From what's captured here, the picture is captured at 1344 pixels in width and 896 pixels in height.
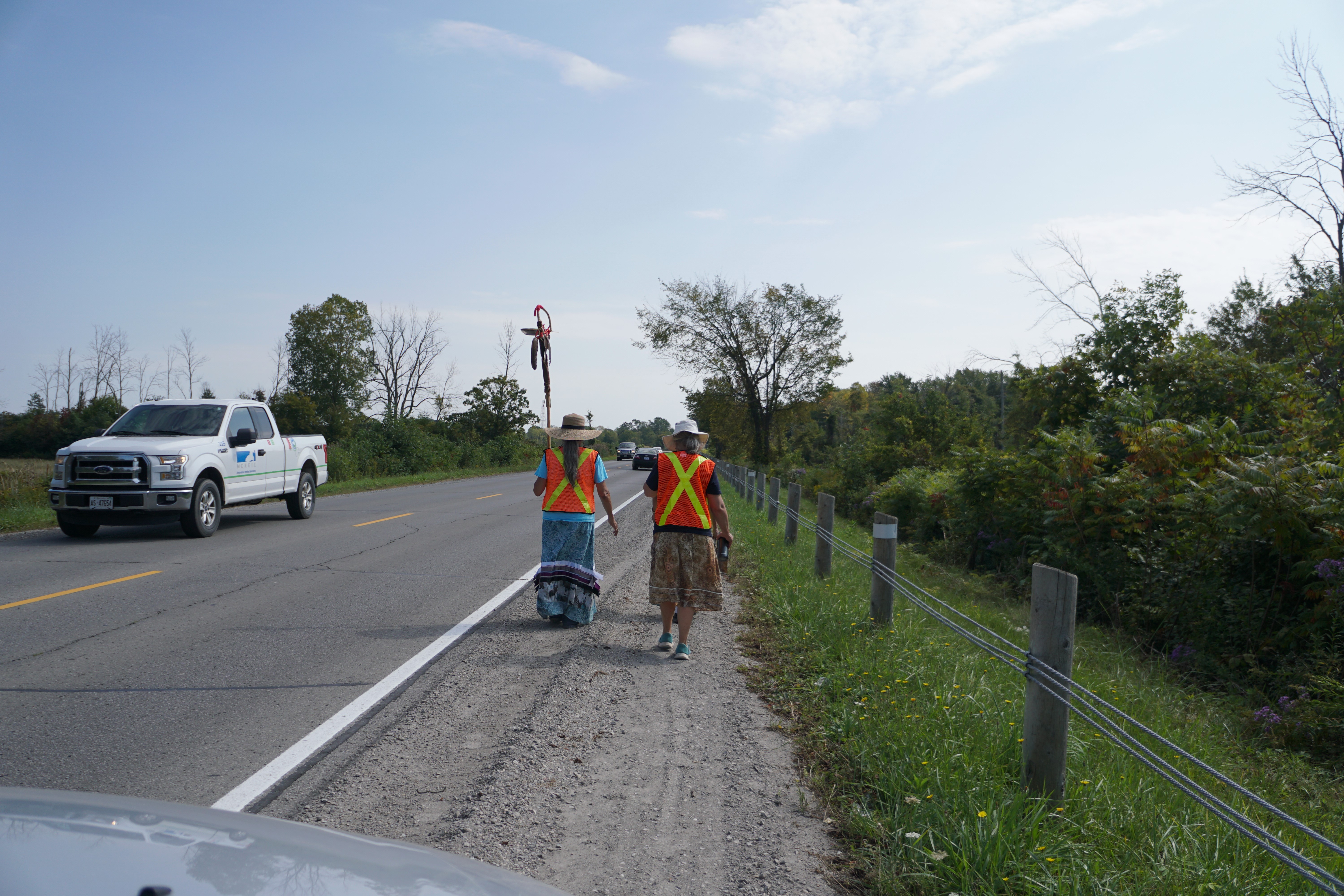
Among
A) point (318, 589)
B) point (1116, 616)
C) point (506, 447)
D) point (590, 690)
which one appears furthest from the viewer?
point (506, 447)

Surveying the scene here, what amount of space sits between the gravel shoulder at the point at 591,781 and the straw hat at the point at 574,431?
6.15 feet

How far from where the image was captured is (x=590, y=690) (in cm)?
547

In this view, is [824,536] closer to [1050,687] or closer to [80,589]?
[1050,687]

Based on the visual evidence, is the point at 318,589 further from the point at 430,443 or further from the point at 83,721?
the point at 430,443

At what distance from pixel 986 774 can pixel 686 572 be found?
2.94 m

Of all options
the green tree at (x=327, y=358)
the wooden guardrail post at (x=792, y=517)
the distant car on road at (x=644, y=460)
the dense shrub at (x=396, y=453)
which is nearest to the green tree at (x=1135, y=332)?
the wooden guardrail post at (x=792, y=517)

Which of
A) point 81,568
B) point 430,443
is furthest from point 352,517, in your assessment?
point 430,443

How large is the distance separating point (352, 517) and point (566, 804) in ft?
45.4

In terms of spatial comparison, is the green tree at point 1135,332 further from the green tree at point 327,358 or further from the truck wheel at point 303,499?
the green tree at point 327,358

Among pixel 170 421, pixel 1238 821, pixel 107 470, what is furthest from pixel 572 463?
pixel 170 421

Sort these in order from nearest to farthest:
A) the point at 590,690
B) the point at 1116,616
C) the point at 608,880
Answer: the point at 608,880 < the point at 590,690 < the point at 1116,616

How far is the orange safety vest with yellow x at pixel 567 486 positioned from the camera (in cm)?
728

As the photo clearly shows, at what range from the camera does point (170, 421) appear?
1355 centimetres

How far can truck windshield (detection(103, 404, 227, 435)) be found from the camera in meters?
13.2
